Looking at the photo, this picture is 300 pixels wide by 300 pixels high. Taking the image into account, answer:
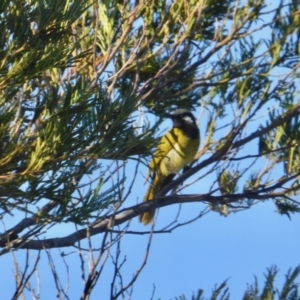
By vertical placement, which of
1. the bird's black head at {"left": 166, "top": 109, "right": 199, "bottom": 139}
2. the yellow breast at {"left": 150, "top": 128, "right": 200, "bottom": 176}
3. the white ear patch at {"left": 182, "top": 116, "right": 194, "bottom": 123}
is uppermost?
the white ear patch at {"left": 182, "top": 116, "right": 194, "bottom": 123}

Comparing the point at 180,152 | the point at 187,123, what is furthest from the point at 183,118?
the point at 180,152

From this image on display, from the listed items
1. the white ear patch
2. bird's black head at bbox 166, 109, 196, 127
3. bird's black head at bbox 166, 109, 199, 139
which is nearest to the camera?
bird's black head at bbox 166, 109, 196, 127

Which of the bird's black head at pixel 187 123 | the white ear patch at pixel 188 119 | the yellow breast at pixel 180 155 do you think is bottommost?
the yellow breast at pixel 180 155

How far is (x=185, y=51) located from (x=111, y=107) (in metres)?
1.29

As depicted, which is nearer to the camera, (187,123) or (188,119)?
(187,123)

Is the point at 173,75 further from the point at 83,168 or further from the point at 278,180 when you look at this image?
the point at 83,168

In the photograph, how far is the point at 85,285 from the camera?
208 cm

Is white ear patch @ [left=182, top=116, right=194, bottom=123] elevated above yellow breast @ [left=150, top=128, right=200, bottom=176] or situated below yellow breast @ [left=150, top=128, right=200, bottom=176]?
above

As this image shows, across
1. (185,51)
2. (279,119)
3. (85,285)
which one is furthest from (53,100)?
(279,119)

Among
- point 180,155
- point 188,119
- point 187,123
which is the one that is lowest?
point 180,155

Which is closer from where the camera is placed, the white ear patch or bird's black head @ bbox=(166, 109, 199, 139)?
bird's black head @ bbox=(166, 109, 199, 139)

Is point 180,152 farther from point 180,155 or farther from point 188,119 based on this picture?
point 188,119

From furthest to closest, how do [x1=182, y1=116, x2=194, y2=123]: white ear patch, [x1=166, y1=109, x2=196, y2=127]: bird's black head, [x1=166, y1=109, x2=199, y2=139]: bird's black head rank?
1. [x1=182, y1=116, x2=194, y2=123]: white ear patch
2. [x1=166, y1=109, x2=199, y2=139]: bird's black head
3. [x1=166, y1=109, x2=196, y2=127]: bird's black head

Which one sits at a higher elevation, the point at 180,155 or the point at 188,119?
the point at 188,119
